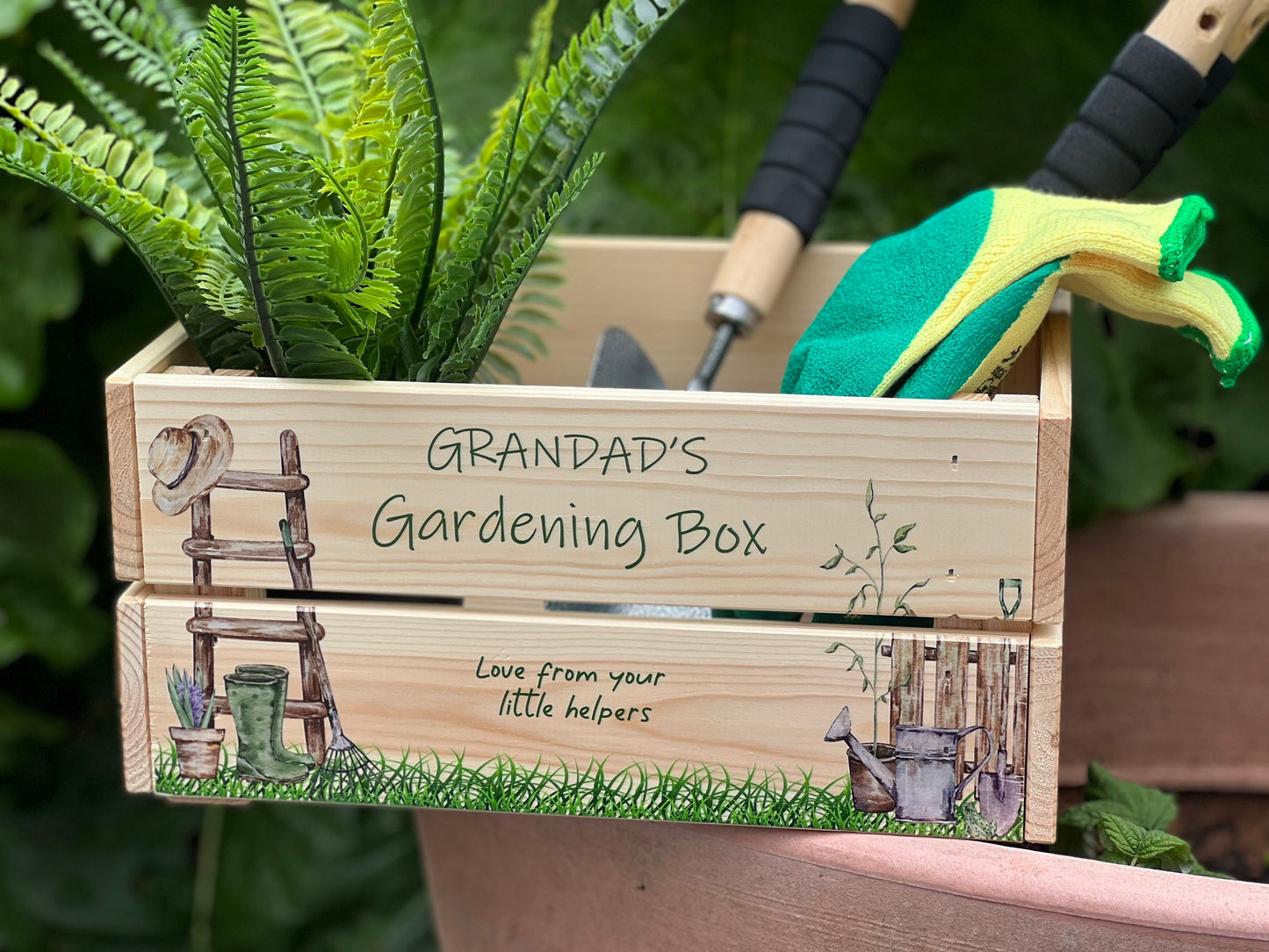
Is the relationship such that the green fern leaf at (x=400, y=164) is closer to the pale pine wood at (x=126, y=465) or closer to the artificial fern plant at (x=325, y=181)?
the artificial fern plant at (x=325, y=181)

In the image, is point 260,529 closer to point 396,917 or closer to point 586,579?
point 586,579

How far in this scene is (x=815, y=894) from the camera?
0.52 metres

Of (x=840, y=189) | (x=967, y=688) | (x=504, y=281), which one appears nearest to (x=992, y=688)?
(x=967, y=688)

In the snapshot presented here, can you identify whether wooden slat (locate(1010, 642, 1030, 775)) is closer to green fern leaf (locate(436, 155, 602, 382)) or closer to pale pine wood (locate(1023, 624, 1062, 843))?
pale pine wood (locate(1023, 624, 1062, 843))

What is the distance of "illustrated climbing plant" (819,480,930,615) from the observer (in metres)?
0.50

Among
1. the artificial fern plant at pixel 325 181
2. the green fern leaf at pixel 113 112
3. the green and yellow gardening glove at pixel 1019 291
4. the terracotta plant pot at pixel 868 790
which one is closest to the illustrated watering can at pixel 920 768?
the terracotta plant pot at pixel 868 790

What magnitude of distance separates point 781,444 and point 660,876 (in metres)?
0.22

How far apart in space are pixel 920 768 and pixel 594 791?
0.15 metres

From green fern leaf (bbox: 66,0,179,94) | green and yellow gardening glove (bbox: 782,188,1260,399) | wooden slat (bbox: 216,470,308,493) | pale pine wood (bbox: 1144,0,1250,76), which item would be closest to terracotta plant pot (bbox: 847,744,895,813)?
green and yellow gardening glove (bbox: 782,188,1260,399)

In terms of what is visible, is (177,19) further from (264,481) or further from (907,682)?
(907,682)

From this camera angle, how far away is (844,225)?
91 cm

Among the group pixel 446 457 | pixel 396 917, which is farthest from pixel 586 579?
pixel 396 917

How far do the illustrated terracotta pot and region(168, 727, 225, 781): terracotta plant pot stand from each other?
0.15m

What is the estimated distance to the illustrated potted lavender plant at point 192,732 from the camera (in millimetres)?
545
